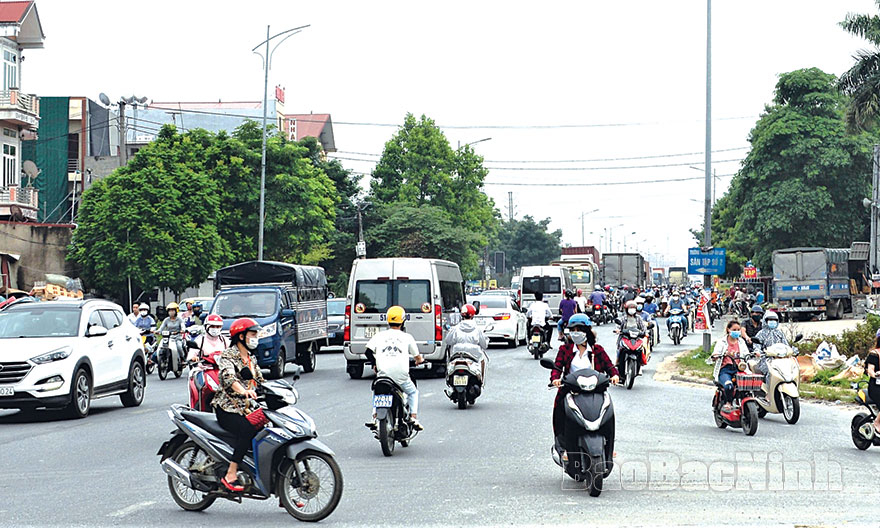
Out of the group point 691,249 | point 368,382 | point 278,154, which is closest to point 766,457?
point 368,382

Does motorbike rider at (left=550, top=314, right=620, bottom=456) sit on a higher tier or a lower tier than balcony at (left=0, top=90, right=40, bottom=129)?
lower

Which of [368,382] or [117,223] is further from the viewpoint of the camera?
[117,223]

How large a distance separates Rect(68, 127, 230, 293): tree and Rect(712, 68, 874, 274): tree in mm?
29330

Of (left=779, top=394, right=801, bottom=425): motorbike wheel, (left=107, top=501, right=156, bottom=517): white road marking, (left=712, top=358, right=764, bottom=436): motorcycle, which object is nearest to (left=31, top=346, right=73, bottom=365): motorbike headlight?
(left=107, top=501, right=156, bottom=517): white road marking

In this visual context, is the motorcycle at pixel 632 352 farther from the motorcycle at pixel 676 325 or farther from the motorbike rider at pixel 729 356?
the motorcycle at pixel 676 325

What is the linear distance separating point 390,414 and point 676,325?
2590 centimetres

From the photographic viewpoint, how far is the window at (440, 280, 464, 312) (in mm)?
23592

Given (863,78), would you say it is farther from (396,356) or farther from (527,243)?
(527,243)

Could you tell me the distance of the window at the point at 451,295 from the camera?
23.6 metres

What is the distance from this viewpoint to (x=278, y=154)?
53.6 m

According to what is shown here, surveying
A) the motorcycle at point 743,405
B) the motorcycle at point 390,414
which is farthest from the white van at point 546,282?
the motorcycle at point 390,414

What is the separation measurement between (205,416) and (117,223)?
124ft

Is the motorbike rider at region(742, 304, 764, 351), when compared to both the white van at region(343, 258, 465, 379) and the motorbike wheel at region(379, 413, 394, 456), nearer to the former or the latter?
the white van at region(343, 258, 465, 379)

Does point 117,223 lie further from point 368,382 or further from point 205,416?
point 205,416
